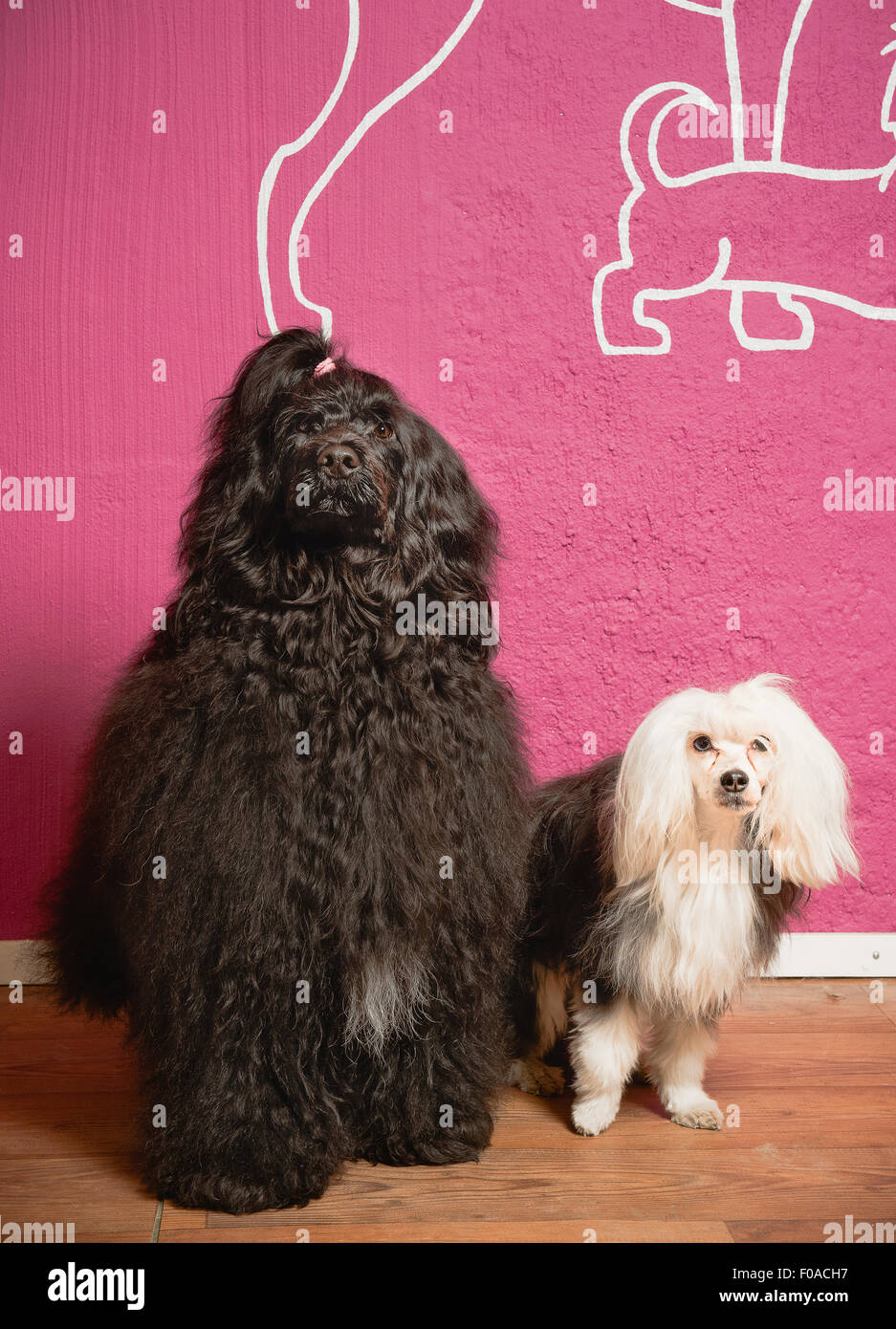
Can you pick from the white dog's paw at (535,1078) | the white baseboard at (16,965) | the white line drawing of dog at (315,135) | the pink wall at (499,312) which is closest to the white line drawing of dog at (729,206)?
the pink wall at (499,312)

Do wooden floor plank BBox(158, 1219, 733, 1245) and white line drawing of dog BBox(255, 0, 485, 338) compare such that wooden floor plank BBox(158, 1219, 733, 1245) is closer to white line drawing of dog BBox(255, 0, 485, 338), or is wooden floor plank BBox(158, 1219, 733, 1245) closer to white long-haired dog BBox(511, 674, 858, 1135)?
white long-haired dog BBox(511, 674, 858, 1135)

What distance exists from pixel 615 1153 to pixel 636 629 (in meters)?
1.19

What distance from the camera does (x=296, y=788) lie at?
67.4 inches

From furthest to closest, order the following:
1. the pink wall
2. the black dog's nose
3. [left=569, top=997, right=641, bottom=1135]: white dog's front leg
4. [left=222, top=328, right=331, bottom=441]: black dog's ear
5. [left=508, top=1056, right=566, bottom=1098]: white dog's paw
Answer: the pink wall
[left=508, top=1056, right=566, bottom=1098]: white dog's paw
[left=569, top=997, right=641, bottom=1135]: white dog's front leg
[left=222, top=328, right=331, bottom=441]: black dog's ear
the black dog's nose

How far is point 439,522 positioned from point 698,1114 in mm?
1185

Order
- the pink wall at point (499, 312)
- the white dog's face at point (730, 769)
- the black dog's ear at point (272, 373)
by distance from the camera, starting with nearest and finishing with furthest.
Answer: the black dog's ear at point (272, 373) < the white dog's face at point (730, 769) < the pink wall at point (499, 312)

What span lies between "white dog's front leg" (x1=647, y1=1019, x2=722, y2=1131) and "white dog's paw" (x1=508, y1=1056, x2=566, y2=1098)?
198 millimetres

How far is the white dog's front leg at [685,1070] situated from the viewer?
2.10m

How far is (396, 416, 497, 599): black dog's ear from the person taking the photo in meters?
1.75

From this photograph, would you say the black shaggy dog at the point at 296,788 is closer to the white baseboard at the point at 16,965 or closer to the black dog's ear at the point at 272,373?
the black dog's ear at the point at 272,373

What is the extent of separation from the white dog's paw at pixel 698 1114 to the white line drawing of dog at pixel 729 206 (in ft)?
5.31

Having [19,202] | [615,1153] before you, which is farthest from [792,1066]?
[19,202]

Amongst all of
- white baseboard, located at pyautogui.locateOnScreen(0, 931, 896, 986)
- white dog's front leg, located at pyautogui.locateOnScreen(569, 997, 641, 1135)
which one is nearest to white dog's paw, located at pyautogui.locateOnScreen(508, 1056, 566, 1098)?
white dog's front leg, located at pyautogui.locateOnScreen(569, 997, 641, 1135)

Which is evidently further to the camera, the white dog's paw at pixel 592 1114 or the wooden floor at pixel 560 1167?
the white dog's paw at pixel 592 1114
